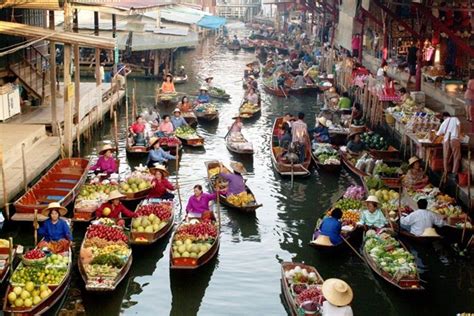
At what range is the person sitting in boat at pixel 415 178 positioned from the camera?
1738 cm

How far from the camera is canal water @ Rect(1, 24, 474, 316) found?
40.4 ft

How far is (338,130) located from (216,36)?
42.6 meters

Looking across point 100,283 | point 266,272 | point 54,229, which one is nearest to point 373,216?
point 266,272

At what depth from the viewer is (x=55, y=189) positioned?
1656 cm

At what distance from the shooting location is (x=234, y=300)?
1266 centimetres

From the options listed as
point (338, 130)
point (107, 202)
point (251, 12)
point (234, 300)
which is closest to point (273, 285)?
point (234, 300)

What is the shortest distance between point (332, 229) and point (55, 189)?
255 inches

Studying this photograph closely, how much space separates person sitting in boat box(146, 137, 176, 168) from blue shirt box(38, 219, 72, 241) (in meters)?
6.57

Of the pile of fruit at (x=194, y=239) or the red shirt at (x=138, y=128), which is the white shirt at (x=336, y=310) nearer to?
the pile of fruit at (x=194, y=239)

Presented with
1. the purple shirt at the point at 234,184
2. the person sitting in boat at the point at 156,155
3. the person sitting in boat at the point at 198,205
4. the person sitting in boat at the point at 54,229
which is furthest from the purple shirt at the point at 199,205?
the person sitting in boat at the point at 156,155

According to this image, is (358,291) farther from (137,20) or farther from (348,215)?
(137,20)

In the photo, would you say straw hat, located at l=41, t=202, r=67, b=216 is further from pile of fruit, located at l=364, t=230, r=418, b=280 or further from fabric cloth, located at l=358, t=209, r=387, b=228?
fabric cloth, located at l=358, t=209, r=387, b=228

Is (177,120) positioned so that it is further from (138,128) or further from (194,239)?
(194,239)

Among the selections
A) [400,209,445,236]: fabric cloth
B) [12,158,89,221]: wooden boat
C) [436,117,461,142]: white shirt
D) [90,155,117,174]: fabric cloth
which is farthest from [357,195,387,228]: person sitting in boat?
[90,155,117,174]: fabric cloth
